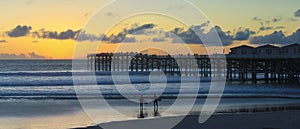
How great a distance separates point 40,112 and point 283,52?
35467 mm

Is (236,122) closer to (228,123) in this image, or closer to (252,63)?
(228,123)

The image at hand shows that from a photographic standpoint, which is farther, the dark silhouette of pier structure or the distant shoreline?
the dark silhouette of pier structure

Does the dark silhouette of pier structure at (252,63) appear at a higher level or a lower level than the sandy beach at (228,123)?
higher

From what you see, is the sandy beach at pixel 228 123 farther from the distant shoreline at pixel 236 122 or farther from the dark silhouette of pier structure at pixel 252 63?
the dark silhouette of pier structure at pixel 252 63

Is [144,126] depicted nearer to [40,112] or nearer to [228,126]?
[228,126]

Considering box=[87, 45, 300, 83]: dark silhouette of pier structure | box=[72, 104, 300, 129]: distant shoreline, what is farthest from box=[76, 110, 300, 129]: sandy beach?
box=[87, 45, 300, 83]: dark silhouette of pier structure

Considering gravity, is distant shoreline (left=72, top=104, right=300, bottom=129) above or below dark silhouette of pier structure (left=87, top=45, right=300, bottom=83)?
below

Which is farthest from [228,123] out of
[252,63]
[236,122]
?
[252,63]

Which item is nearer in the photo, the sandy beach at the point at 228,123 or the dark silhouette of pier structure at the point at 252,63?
the sandy beach at the point at 228,123

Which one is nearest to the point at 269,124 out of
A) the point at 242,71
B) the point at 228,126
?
the point at 228,126

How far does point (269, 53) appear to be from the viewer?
164 ft

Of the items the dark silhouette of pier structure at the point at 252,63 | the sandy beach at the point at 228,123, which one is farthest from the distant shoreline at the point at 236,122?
the dark silhouette of pier structure at the point at 252,63

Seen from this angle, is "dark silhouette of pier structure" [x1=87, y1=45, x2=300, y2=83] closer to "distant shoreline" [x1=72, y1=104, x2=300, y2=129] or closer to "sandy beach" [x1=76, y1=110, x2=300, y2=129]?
"distant shoreline" [x1=72, y1=104, x2=300, y2=129]

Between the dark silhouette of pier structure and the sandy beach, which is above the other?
the dark silhouette of pier structure
